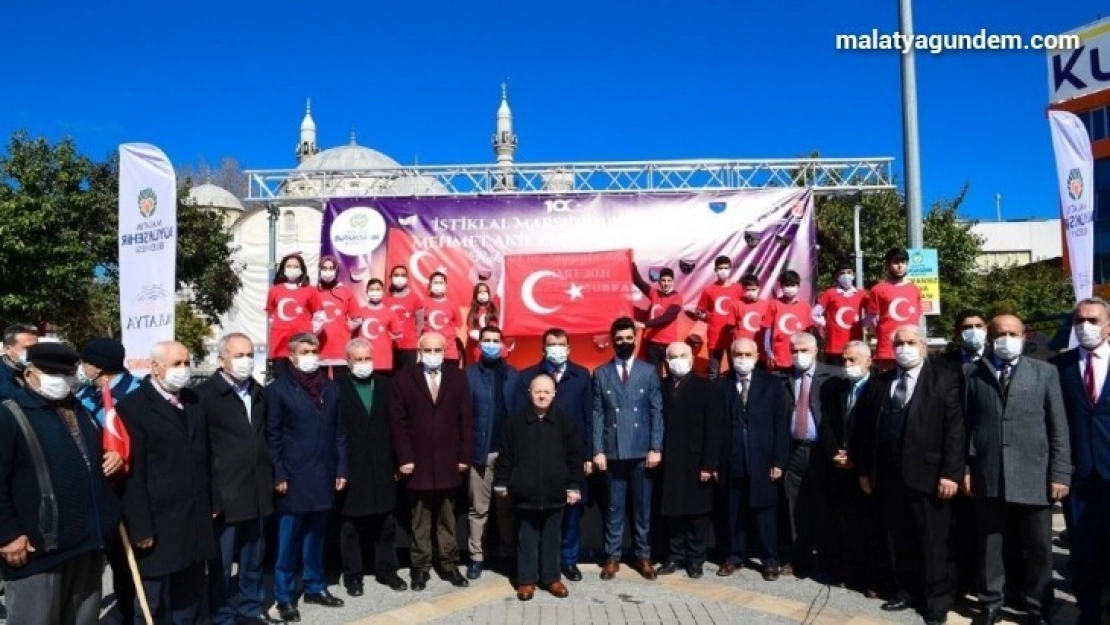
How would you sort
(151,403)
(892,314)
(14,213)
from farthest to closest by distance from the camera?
(14,213), (892,314), (151,403)

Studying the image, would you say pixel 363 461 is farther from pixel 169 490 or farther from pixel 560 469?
pixel 169 490

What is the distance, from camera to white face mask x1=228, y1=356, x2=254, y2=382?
17.8ft

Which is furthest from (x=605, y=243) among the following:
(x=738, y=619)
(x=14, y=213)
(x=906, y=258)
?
(x=14, y=213)

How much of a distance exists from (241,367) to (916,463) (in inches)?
176

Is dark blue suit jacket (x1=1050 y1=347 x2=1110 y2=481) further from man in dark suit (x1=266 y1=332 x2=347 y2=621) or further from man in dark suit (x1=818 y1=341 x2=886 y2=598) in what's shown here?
man in dark suit (x1=266 y1=332 x2=347 y2=621)

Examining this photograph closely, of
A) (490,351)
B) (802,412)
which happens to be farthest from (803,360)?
(490,351)

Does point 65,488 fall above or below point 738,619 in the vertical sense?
above

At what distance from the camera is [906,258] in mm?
8109

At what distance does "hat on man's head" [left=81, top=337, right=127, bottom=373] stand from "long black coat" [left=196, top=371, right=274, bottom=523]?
1.76ft

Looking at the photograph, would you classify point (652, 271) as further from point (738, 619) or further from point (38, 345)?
point (38, 345)

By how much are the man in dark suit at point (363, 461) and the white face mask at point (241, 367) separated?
86 centimetres

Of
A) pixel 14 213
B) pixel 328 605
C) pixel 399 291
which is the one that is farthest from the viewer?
pixel 14 213

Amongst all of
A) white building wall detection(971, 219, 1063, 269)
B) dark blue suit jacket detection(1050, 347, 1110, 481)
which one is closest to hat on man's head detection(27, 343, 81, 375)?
dark blue suit jacket detection(1050, 347, 1110, 481)

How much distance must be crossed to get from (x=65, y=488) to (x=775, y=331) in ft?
20.3
